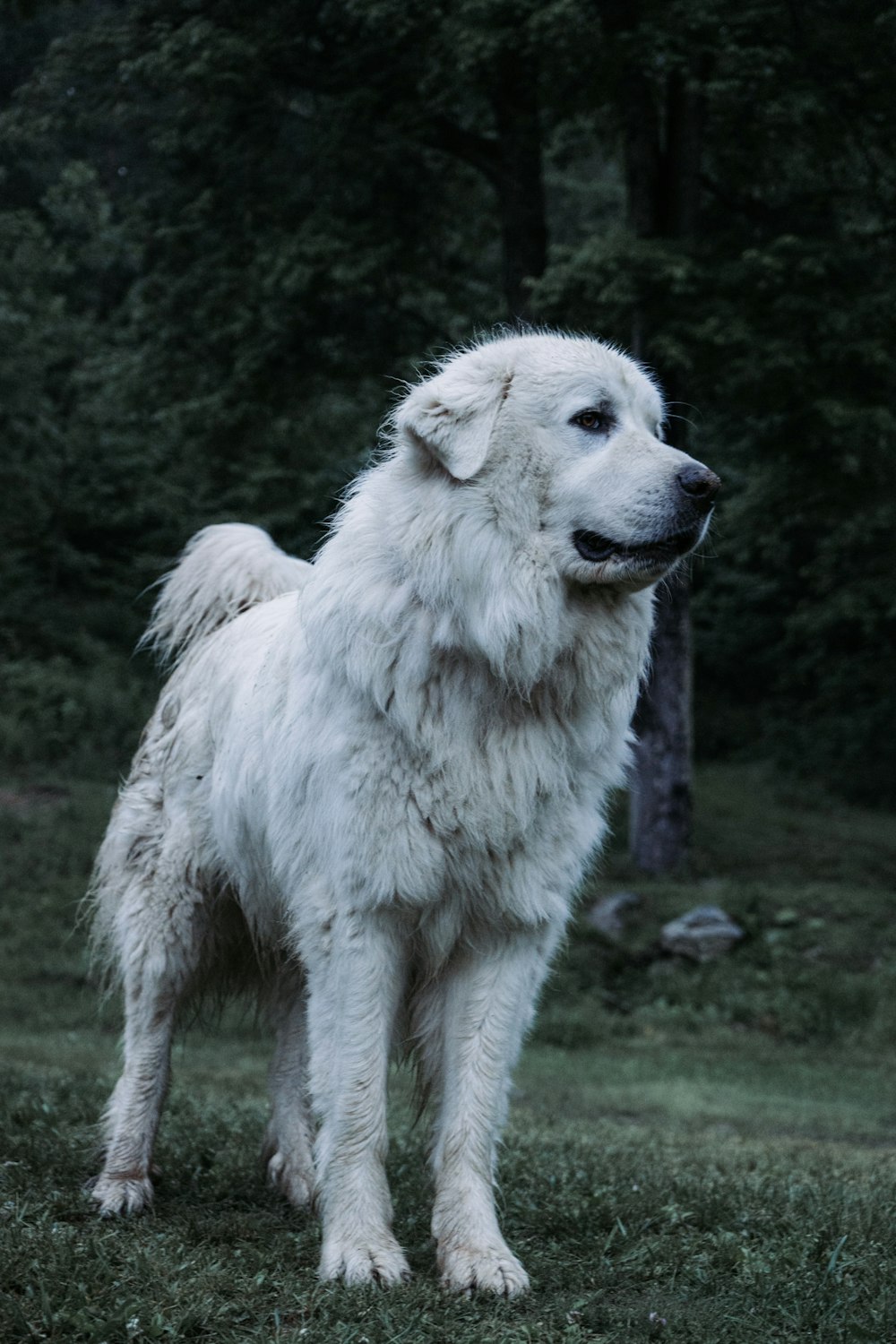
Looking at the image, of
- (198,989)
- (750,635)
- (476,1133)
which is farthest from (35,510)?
(476,1133)

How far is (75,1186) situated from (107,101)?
1231cm

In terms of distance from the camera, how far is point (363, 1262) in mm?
3693

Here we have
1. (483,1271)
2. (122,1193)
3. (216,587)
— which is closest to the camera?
(483,1271)

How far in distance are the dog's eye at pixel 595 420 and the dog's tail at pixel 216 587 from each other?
1.86m

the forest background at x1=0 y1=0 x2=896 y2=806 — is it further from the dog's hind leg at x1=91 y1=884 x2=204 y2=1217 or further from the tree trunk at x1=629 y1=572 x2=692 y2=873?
the dog's hind leg at x1=91 y1=884 x2=204 y2=1217

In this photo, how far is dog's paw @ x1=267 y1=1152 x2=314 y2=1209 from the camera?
188 inches

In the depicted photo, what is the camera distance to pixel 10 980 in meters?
11.1

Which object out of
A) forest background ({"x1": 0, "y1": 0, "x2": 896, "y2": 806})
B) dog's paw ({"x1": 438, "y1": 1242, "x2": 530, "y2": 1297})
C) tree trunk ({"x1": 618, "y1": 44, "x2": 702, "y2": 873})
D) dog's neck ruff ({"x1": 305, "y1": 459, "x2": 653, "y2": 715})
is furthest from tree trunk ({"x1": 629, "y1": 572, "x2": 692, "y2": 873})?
dog's paw ({"x1": 438, "y1": 1242, "x2": 530, "y2": 1297})

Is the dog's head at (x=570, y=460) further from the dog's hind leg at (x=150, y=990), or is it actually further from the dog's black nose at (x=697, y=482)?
the dog's hind leg at (x=150, y=990)

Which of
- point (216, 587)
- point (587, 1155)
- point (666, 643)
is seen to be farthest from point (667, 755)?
point (216, 587)

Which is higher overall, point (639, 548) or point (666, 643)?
point (639, 548)

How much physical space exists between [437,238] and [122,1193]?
12.7m

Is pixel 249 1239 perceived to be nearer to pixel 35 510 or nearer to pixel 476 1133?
pixel 476 1133

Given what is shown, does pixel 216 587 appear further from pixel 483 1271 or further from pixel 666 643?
pixel 666 643
